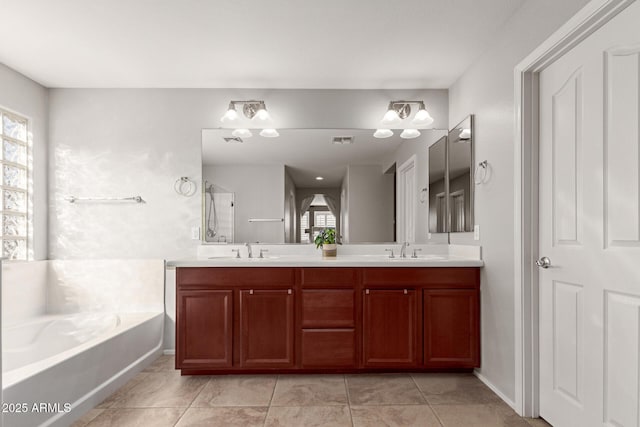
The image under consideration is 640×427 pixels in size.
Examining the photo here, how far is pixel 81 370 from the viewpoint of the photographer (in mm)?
2352

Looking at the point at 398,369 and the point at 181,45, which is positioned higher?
the point at 181,45

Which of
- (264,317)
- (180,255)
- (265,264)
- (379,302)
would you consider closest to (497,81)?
(379,302)

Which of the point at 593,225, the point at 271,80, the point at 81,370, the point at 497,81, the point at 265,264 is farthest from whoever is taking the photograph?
the point at 271,80

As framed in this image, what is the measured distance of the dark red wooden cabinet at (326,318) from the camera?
2.88 metres

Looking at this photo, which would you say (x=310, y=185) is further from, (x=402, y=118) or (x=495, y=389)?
(x=495, y=389)

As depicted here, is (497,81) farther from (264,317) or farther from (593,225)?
(264,317)

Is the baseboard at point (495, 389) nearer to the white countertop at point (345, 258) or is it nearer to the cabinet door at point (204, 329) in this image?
the white countertop at point (345, 258)

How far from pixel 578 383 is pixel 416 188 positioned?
1.96 metres

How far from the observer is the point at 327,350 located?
2.90m

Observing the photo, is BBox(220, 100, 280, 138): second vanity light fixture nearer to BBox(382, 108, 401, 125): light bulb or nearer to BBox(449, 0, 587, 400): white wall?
BBox(382, 108, 401, 125): light bulb

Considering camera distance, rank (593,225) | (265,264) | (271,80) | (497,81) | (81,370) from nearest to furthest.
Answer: (593,225) < (81,370) < (497,81) < (265,264) < (271,80)

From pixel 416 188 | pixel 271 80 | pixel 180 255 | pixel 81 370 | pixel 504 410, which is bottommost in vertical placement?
pixel 504 410

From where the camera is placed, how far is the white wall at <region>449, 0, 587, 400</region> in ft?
7.68

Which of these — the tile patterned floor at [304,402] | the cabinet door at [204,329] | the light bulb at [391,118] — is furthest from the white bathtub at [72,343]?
the light bulb at [391,118]
